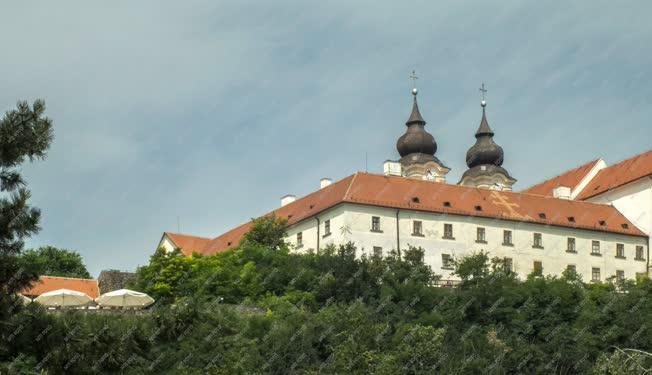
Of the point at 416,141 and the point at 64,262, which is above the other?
the point at 416,141

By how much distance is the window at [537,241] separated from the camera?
2702 inches

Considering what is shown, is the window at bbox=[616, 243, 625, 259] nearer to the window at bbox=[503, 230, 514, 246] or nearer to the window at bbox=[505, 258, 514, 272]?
the window at bbox=[503, 230, 514, 246]

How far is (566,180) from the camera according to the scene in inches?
3214

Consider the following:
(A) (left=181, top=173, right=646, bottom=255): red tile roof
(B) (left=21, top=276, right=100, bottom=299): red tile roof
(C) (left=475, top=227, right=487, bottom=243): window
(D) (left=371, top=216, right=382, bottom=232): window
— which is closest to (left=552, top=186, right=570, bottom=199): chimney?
(A) (left=181, top=173, right=646, bottom=255): red tile roof

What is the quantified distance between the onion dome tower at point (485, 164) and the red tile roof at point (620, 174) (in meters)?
7.88

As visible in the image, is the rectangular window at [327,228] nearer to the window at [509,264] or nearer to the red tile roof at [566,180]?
the window at [509,264]

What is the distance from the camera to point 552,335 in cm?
5253

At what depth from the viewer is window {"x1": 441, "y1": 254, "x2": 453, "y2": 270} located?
64.6 metres

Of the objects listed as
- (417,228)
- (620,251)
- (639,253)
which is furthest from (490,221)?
(639,253)

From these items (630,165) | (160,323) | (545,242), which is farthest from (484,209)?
(160,323)

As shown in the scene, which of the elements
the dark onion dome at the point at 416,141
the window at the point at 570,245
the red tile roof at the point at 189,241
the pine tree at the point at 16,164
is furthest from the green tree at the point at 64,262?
the pine tree at the point at 16,164

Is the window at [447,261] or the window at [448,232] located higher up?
the window at [448,232]

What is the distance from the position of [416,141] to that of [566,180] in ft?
39.1

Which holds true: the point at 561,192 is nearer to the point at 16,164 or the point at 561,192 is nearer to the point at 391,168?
the point at 391,168
